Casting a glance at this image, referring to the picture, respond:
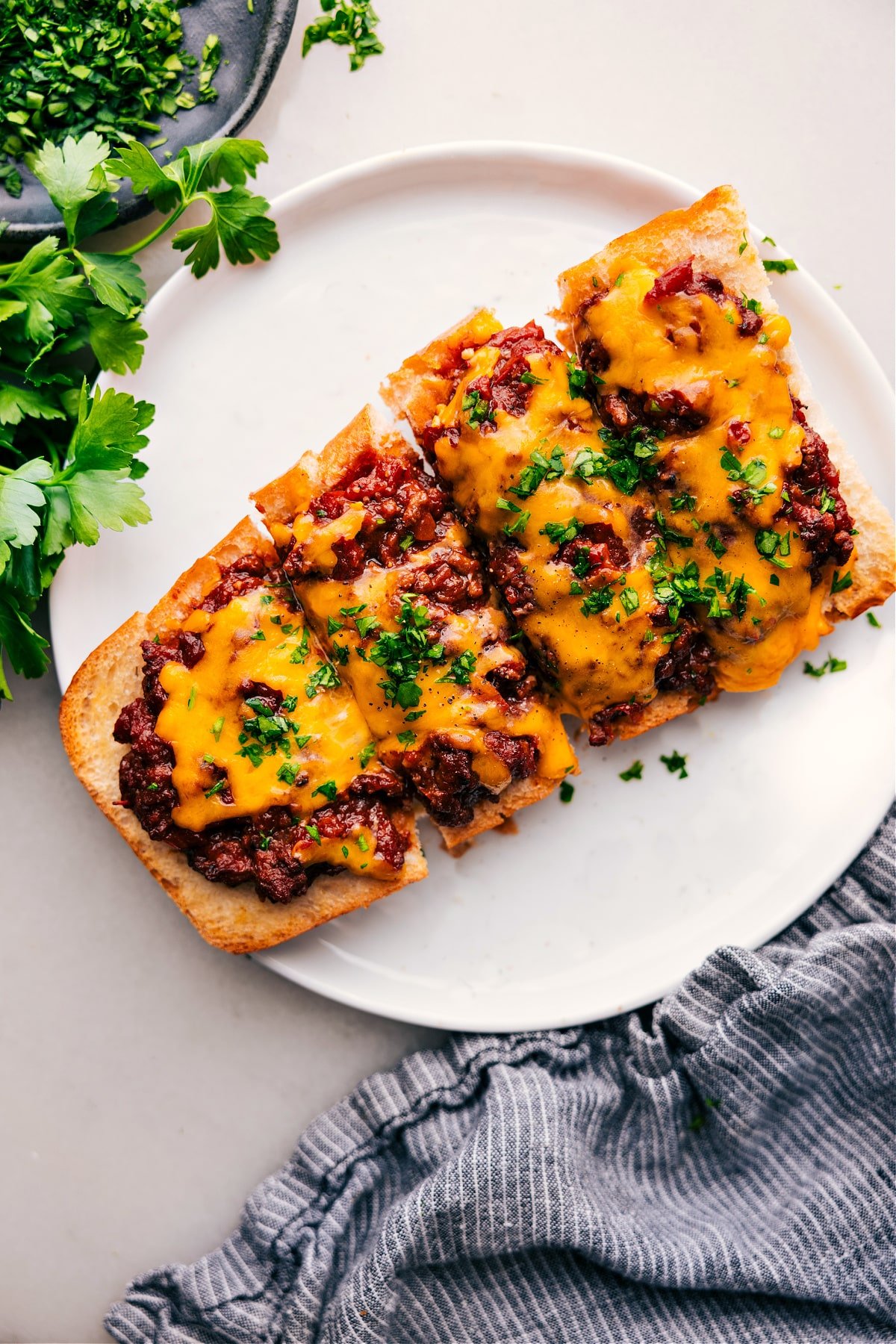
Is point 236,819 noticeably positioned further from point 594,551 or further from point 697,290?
point 697,290

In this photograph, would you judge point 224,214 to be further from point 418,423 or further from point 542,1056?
point 542,1056

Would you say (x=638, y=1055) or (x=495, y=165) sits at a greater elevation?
(x=495, y=165)

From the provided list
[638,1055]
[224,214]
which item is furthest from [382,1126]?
[224,214]

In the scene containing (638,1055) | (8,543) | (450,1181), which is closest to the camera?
(8,543)

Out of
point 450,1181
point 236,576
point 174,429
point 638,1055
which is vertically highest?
point 174,429

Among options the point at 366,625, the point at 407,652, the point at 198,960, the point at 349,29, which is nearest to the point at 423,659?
the point at 407,652

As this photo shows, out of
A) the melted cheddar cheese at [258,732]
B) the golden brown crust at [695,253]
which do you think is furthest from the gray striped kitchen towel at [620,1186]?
the golden brown crust at [695,253]

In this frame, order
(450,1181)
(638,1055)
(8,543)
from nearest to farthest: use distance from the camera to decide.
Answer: (8,543) → (450,1181) → (638,1055)
